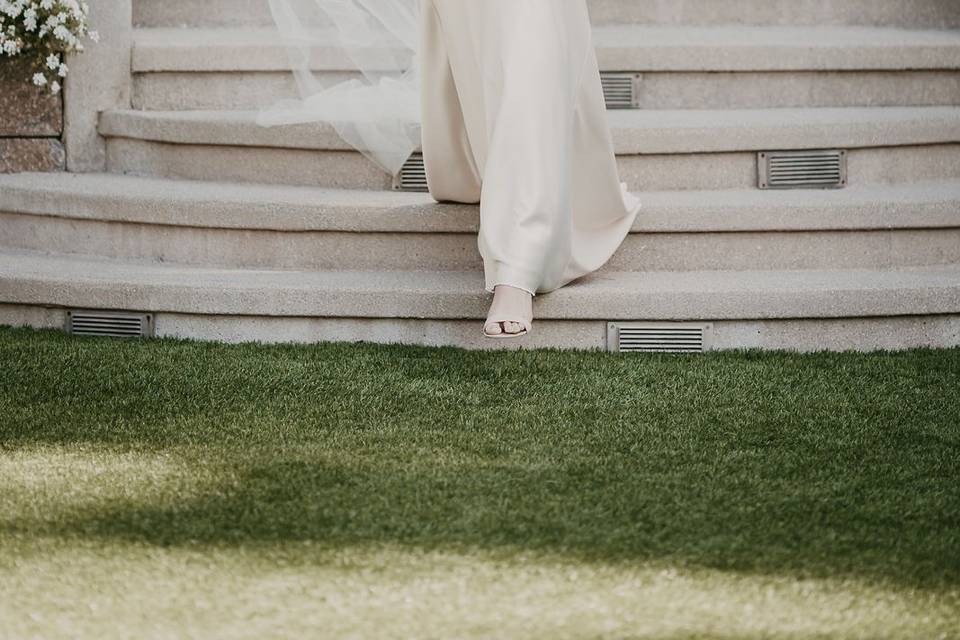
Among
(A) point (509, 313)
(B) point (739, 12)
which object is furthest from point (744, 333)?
(B) point (739, 12)

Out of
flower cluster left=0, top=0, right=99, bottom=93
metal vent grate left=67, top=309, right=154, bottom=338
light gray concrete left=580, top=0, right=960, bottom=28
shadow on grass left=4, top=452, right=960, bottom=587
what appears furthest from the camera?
light gray concrete left=580, top=0, right=960, bottom=28

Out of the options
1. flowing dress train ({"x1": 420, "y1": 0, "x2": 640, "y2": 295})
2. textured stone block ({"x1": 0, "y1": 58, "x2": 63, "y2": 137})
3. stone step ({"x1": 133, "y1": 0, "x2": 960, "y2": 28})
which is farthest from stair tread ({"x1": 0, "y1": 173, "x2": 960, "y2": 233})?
stone step ({"x1": 133, "y1": 0, "x2": 960, "y2": 28})

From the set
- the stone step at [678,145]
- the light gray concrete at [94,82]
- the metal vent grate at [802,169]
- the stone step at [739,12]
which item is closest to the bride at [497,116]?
the stone step at [678,145]

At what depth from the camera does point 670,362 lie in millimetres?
3242

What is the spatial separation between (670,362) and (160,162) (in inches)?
73.3

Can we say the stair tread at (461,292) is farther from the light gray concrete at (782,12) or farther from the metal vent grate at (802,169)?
the light gray concrete at (782,12)

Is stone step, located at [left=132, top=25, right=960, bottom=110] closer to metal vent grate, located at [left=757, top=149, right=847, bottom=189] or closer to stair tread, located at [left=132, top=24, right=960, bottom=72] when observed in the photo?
stair tread, located at [left=132, top=24, right=960, bottom=72]

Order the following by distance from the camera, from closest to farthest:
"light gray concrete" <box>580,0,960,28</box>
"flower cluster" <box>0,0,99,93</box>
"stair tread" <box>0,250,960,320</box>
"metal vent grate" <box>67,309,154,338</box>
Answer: "stair tread" <box>0,250,960,320</box>, "metal vent grate" <box>67,309,154,338</box>, "flower cluster" <box>0,0,99,93</box>, "light gray concrete" <box>580,0,960,28</box>

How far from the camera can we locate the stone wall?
4301 mm

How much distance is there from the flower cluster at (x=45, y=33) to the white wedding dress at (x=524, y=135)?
1313 mm

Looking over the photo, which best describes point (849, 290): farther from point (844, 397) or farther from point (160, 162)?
point (160, 162)

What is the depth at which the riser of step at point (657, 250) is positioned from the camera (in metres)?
3.65

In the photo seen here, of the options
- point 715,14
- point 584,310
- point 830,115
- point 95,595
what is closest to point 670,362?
point 584,310

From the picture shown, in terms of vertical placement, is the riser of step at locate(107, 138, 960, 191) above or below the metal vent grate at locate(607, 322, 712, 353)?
above
